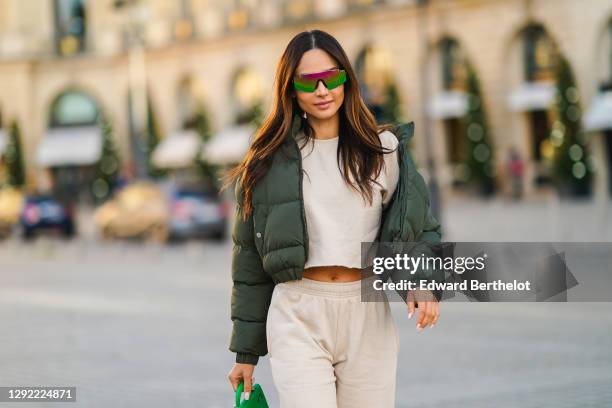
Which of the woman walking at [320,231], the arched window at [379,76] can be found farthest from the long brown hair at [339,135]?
the arched window at [379,76]

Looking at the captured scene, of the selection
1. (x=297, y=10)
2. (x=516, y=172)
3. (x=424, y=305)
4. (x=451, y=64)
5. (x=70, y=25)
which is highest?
(x=70, y=25)

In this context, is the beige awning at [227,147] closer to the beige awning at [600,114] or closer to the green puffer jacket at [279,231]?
the beige awning at [600,114]

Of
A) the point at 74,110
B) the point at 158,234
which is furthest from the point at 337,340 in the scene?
the point at 74,110

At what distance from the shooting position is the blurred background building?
41188mm

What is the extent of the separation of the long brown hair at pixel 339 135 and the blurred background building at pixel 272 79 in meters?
23.8

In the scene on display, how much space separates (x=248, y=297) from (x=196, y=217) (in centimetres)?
2635

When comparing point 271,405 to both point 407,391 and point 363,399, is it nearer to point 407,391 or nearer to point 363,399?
point 407,391

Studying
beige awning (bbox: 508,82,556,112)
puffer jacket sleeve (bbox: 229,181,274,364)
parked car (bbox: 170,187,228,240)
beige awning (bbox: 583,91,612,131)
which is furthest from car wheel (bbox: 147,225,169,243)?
puffer jacket sleeve (bbox: 229,181,274,364)

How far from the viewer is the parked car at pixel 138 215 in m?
32.1

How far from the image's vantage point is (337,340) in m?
4.56

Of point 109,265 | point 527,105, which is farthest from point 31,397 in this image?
point 527,105

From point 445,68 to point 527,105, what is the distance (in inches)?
193

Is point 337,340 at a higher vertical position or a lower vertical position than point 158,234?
higher

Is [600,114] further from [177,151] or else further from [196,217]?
[177,151]
